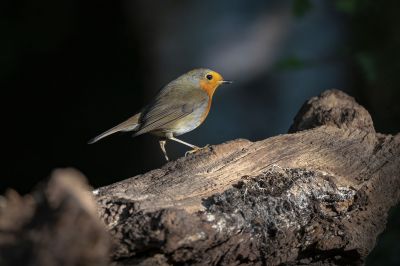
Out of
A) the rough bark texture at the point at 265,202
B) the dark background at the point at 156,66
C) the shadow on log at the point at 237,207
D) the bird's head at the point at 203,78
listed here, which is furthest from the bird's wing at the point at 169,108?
the rough bark texture at the point at 265,202

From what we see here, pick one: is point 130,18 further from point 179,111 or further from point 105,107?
point 179,111

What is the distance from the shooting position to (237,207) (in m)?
3.34

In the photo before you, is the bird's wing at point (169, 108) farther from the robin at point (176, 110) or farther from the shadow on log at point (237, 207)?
the shadow on log at point (237, 207)

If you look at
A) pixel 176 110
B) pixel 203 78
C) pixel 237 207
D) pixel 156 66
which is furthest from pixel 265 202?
pixel 156 66

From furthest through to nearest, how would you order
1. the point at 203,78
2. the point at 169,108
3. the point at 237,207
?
the point at 203,78 < the point at 169,108 < the point at 237,207

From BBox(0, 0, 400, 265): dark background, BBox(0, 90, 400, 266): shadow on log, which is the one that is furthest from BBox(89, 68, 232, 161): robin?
BBox(0, 90, 400, 266): shadow on log

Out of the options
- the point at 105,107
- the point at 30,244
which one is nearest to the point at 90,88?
the point at 105,107

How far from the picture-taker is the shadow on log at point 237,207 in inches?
97.0

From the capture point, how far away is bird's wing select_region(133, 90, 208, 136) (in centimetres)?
564

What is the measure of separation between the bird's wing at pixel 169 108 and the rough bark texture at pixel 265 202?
1.69m

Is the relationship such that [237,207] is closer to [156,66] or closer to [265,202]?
[265,202]

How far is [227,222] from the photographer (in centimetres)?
322

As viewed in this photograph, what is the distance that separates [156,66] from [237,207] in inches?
238

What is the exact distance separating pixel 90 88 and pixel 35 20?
A: 1582 mm
